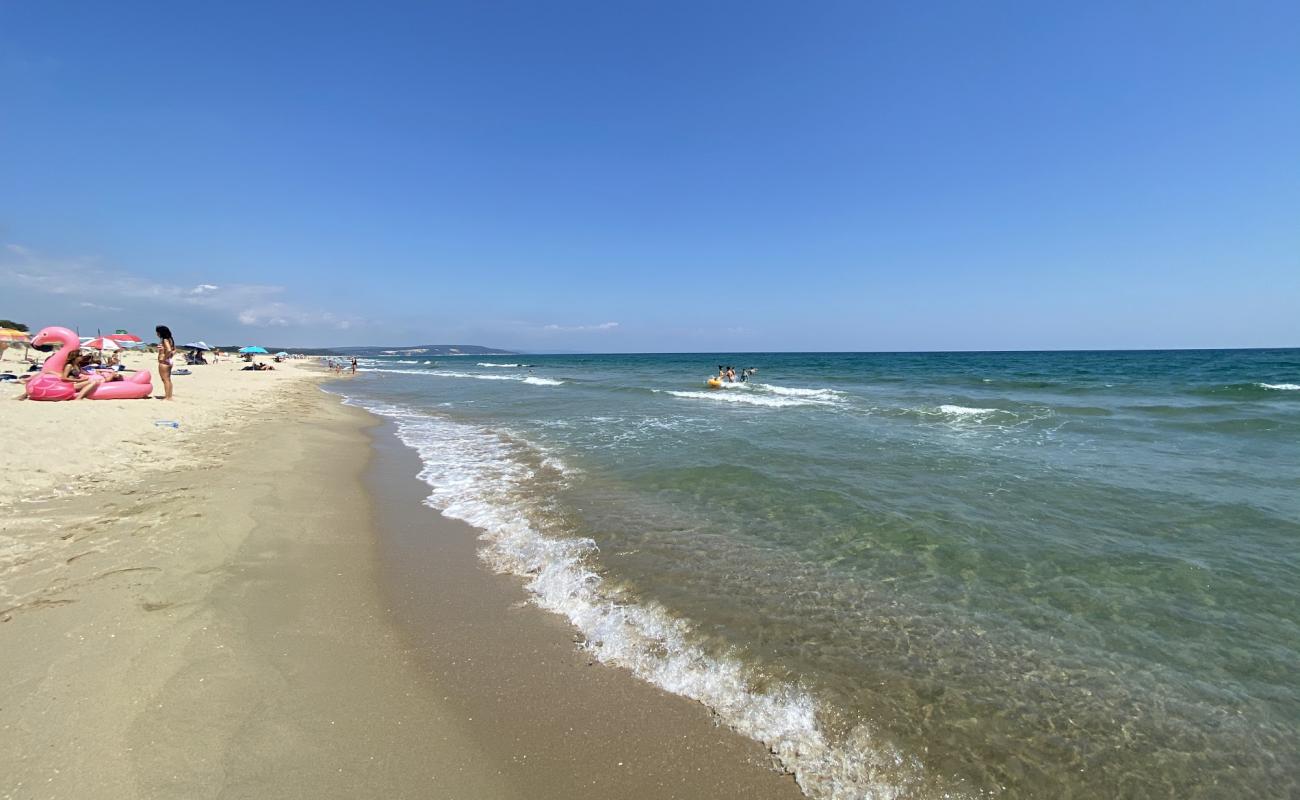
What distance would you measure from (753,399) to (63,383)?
85.4 feet

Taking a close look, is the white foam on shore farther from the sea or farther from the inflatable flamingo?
the inflatable flamingo

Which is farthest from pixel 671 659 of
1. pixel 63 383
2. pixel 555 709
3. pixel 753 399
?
pixel 753 399

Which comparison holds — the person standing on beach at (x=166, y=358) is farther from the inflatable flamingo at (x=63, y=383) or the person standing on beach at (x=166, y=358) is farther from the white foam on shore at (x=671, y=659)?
the white foam on shore at (x=671, y=659)

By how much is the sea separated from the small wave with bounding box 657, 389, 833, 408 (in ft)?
38.9

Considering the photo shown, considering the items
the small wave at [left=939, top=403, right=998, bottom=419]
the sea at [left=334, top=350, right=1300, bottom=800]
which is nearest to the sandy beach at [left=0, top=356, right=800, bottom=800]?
the sea at [left=334, top=350, right=1300, bottom=800]

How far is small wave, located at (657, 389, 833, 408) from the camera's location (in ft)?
84.6

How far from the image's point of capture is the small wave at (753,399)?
25781mm

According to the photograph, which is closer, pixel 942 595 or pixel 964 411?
pixel 942 595

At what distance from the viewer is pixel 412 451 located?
1366 cm

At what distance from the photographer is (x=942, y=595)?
5.68m

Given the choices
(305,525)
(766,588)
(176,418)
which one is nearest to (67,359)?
(176,418)

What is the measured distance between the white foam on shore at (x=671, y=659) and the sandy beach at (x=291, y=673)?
0.62 feet

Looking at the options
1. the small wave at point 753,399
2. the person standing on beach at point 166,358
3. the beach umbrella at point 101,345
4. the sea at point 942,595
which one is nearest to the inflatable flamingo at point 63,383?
the person standing on beach at point 166,358

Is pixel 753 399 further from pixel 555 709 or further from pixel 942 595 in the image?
pixel 555 709
